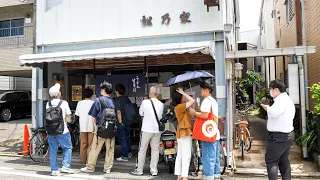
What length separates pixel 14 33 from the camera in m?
18.2

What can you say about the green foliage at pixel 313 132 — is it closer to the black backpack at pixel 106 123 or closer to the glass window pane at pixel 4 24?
the black backpack at pixel 106 123

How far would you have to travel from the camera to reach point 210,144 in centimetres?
547

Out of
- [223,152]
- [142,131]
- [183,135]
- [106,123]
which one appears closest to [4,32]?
[106,123]

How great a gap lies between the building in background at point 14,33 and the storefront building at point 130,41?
824cm

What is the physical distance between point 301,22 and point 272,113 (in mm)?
6077

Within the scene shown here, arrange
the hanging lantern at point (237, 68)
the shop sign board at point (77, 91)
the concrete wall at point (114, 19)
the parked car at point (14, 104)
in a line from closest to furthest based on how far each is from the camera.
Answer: the concrete wall at point (114, 19), the shop sign board at point (77, 91), the hanging lantern at point (237, 68), the parked car at point (14, 104)

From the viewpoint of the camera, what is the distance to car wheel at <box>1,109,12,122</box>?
17.0 metres

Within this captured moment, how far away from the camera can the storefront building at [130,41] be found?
23.4ft

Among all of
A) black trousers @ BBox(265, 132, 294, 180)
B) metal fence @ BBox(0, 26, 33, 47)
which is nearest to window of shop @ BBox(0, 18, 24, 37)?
metal fence @ BBox(0, 26, 33, 47)

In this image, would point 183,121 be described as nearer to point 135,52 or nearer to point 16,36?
point 135,52

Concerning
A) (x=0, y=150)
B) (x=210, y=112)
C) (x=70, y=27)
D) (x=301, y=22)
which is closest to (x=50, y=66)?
(x=70, y=27)

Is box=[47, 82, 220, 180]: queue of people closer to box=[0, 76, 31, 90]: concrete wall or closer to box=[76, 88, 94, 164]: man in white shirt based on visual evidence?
box=[76, 88, 94, 164]: man in white shirt

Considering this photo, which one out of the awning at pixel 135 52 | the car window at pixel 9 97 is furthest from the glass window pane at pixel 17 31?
the awning at pixel 135 52

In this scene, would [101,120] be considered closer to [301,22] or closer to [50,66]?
[50,66]
